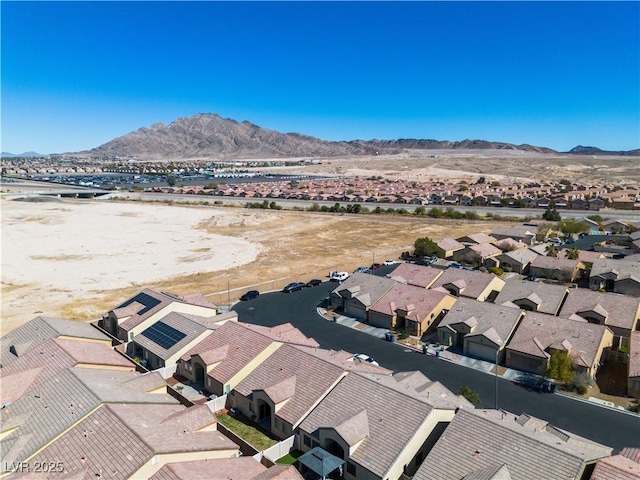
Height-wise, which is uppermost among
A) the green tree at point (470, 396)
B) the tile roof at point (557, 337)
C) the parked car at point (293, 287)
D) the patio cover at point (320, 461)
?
the tile roof at point (557, 337)

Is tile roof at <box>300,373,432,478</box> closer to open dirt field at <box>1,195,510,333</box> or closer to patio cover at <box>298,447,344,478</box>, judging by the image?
patio cover at <box>298,447,344,478</box>

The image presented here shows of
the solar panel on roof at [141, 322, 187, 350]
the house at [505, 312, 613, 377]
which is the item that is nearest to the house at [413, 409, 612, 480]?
the house at [505, 312, 613, 377]

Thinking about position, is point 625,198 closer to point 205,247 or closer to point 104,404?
point 205,247

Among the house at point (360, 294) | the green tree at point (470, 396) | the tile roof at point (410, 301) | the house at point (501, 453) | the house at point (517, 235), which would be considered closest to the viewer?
the house at point (501, 453)

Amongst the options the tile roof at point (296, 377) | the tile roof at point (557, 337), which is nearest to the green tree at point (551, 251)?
the tile roof at point (557, 337)

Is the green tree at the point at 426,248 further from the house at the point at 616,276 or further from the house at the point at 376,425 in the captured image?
the house at the point at 376,425

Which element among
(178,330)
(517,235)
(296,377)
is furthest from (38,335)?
(517,235)

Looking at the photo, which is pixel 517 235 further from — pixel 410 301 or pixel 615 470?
pixel 615 470
